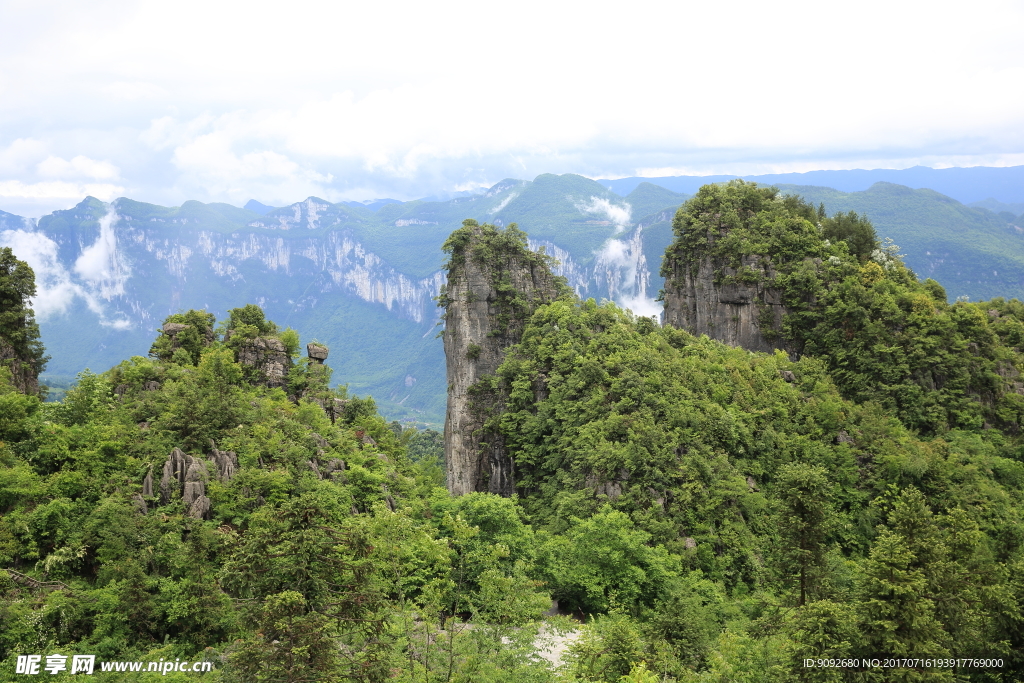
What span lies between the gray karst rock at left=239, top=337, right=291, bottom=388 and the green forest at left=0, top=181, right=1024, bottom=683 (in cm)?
17

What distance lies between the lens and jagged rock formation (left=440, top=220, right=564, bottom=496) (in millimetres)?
46469

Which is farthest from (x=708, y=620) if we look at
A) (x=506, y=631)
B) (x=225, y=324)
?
(x=225, y=324)

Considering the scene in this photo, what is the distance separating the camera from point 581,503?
107ft

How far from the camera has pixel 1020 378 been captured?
44625mm

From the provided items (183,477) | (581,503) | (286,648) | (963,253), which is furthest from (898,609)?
(963,253)

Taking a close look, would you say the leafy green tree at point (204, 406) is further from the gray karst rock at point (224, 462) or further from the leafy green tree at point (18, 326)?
the leafy green tree at point (18, 326)

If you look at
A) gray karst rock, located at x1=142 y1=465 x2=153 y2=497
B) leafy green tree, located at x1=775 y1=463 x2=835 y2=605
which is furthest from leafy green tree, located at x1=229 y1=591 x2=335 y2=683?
leafy green tree, located at x1=775 y1=463 x2=835 y2=605

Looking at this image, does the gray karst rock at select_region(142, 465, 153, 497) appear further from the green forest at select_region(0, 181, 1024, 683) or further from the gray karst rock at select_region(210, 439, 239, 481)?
the gray karst rock at select_region(210, 439, 239, 481)

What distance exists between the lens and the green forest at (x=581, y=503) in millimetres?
17219

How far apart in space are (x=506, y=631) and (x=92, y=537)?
14.2 metres

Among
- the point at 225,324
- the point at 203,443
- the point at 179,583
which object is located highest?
the point at 225,324

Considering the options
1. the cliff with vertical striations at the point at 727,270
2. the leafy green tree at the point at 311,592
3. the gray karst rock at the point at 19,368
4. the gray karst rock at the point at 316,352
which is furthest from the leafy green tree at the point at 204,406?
the cliff with vertical striations at the point at 727,270

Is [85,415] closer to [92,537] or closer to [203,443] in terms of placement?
[203,443]

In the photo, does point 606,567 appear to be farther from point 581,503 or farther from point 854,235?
point 854,235
